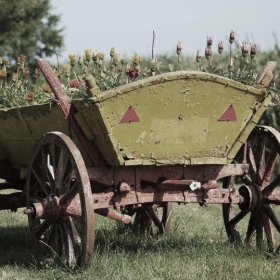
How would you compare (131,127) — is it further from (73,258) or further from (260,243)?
(260,243)

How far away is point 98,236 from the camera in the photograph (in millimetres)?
5895

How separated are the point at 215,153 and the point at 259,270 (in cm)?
85

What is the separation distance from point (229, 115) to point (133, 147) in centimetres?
70

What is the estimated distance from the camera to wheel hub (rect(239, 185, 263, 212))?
500 cm

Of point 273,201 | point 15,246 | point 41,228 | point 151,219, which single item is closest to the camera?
point 41,228

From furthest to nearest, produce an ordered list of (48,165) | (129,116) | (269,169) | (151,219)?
(151,219)
(269,169)
(48,165)
(129,116)

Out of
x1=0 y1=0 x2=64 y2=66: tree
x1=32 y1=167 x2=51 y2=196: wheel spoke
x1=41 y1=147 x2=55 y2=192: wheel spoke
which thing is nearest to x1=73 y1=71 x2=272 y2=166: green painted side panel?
x1=41 y1=147 x2=55 y2=192: wheel spoke

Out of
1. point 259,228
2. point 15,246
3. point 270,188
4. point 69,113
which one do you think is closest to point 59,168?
point 69,113

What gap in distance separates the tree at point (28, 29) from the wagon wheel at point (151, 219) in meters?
19.7

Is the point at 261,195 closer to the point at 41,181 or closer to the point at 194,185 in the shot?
the point at 194,185

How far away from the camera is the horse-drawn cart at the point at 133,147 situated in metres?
4.14

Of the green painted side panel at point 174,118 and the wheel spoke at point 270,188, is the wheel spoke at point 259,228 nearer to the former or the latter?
the wheel spoke at point 270,188

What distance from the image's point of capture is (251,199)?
4.99 metres

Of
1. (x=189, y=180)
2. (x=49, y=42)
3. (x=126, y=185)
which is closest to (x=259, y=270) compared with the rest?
(x=189, y=180)
